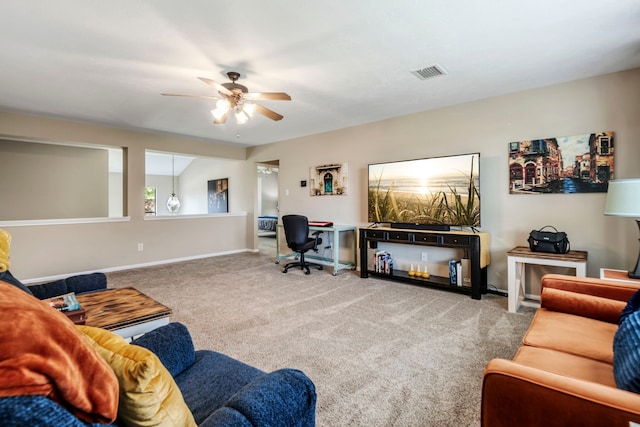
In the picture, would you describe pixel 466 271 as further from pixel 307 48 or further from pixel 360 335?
pixel 307 48

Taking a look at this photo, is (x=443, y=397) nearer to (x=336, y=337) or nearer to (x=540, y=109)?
(x=336, y=337)

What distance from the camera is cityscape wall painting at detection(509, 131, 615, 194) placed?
3053 mm

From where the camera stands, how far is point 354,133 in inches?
199

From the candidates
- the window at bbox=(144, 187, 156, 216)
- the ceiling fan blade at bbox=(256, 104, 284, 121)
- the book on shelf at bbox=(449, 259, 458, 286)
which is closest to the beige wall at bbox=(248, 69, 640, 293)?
the book on shelf at bbox=(449, 259, 458, 286)

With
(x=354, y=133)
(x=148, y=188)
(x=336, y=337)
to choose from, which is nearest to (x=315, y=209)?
(x=354, y=133)

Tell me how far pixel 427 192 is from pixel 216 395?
3597 millimetres

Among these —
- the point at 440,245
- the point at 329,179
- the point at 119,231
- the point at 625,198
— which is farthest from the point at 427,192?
the point at 119,231

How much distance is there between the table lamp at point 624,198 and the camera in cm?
206

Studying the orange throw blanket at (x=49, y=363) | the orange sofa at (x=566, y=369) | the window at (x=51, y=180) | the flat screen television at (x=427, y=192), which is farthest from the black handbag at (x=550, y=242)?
the window at (x=51, y=180)

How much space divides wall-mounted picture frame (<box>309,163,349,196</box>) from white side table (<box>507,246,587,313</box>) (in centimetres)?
274

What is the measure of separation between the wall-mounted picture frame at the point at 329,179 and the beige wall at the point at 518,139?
0.14 metres

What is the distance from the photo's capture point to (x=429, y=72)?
300cm

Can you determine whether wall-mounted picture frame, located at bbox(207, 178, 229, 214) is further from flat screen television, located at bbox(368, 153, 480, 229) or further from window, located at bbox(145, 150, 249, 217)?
flat screen television, located at bbox(368, 153, 480, 229)

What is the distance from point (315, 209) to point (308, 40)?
3.56 metres
